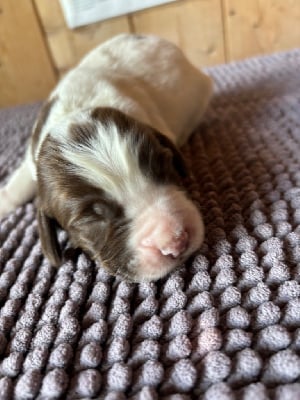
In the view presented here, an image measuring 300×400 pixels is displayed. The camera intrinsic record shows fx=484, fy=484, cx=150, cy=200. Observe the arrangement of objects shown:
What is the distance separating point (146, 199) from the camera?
1188 millimetres

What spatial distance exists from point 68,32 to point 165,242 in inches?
106

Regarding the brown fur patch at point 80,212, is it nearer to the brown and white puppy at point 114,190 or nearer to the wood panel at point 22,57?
the brown and white puppy at point 114,190

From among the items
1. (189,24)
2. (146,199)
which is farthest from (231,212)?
(189,24)

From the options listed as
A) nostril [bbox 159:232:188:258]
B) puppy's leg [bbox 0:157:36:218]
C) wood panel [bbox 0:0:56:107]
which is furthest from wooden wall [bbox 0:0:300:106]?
nostril [bbox 159:232:188:258]

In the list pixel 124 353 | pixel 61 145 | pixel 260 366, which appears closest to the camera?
pixel 260 366

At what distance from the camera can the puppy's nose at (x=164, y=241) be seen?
1109mm

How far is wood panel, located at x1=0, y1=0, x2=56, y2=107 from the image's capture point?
10.9 ft

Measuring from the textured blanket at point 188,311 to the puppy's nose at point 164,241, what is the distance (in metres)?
0.10

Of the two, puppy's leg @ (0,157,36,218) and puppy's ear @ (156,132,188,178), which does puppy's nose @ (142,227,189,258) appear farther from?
puppy's leg @ (0,157,36,218)

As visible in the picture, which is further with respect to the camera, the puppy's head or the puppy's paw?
the puppy's paw

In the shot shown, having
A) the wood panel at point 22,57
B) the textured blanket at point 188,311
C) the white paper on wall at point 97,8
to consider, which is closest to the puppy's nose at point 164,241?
the textured blanket at point 188,311

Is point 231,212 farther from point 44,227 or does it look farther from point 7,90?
point 7,90

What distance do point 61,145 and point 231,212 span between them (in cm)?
52

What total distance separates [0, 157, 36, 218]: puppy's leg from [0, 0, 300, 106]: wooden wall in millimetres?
1870
